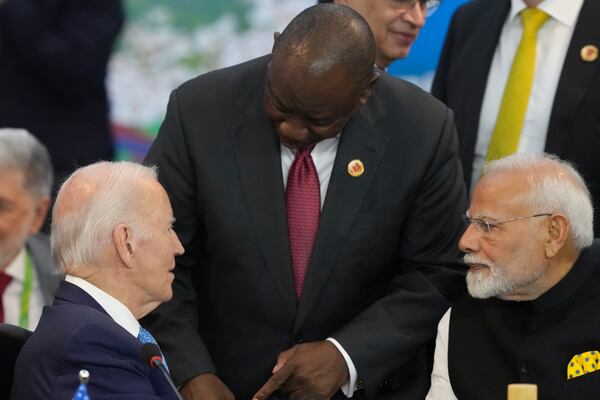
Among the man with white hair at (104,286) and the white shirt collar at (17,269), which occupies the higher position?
the man with white hair at (104,286)

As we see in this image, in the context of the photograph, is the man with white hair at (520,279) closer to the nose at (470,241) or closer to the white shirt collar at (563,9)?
the nose at (470,241)

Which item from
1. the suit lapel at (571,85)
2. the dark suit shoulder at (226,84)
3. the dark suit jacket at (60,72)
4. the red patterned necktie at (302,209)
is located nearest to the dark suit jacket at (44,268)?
the dark suit jacket at (60,72)

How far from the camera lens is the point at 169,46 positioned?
6.63 meters

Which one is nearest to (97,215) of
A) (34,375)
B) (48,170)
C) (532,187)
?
(34,375)

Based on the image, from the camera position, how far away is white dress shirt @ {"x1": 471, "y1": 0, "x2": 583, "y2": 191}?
5023mm

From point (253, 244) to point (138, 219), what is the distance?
1.83ft

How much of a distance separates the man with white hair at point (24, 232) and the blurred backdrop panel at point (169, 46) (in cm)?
110

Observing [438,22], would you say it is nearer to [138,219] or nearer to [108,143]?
[108,143]

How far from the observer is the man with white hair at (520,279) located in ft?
13.8

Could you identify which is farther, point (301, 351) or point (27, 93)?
point (27, 93)

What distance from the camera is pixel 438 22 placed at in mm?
6156

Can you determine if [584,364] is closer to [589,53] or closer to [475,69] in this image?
[589,53]

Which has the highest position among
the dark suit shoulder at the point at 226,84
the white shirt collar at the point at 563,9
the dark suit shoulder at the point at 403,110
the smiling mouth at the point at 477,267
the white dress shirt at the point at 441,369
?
the white shirt collar at the point at 563,9

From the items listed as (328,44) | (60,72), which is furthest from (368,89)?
(60,72)
